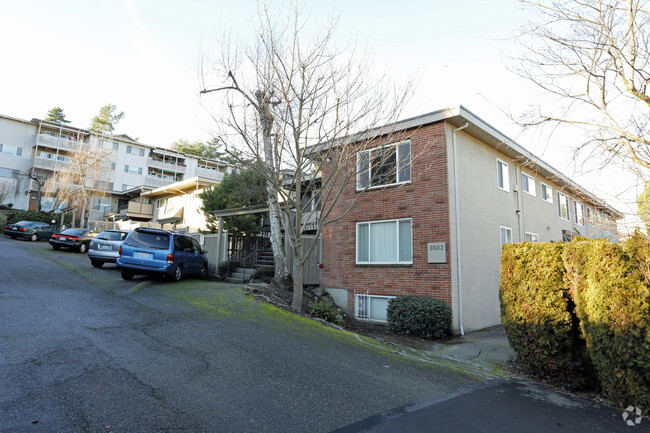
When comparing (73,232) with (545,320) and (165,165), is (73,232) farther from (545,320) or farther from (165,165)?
(165,165)

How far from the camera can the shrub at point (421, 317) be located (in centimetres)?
1034

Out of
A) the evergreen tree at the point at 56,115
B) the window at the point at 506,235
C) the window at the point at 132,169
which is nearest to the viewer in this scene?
the window at the point at 506,235

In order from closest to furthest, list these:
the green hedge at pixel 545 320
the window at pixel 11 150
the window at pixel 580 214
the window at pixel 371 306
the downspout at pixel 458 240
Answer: the green hedge at pixel 545 320 < the window at pixel 580 214 < the downspout at pixel 458 240 < the window at pixel 371 306 < the window at pixel 11 150

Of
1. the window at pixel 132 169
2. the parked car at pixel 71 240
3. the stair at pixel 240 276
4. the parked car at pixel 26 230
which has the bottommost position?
the stair at pixel 240 276

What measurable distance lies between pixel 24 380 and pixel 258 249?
43.5 ft

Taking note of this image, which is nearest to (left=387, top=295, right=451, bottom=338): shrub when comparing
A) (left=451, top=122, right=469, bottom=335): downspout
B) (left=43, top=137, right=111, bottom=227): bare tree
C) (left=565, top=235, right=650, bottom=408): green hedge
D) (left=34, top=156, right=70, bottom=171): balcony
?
(left=451, top=122, right=469, bottom=335): downspout

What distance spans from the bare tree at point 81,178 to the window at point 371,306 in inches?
1117

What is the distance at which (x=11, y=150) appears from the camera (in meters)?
41.7

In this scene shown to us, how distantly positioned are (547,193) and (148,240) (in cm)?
1774

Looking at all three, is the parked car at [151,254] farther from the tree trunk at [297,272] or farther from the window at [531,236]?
the window at [531,236]

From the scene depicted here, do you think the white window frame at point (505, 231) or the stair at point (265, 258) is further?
the stair at point (265, 258)

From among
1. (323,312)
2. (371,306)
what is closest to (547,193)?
(371,306)

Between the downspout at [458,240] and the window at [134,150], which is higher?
the window at [134,150]

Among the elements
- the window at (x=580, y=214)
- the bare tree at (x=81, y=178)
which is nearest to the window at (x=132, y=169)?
the bare tree at (x=81, y=178)
